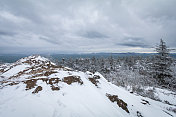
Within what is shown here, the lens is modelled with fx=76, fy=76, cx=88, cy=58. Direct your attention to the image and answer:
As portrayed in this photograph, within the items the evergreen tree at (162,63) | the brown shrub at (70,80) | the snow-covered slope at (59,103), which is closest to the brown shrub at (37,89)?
the snow-covered slope at (59,103)

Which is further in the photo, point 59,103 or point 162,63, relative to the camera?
point 162,63

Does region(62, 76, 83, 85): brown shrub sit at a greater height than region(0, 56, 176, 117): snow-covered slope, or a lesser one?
greater

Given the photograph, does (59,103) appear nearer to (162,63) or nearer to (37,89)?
(37,89)

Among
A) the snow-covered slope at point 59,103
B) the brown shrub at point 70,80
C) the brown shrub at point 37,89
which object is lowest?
the snow-covered slope at point 59,103

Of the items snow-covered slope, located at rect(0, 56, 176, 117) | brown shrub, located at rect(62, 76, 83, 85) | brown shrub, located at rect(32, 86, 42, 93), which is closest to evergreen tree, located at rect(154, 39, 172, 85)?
snow-covered slope, located at rect(0, 56, 176, 117)

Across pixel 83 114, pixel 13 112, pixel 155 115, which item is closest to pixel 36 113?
pixel 13 112

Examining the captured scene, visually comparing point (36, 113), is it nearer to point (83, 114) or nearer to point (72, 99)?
point (72, 99)

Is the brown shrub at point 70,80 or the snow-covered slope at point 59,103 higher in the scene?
the brown shrub at point 70,80

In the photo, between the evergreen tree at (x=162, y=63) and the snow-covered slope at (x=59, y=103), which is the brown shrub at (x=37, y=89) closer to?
the snow-covered slope at (x=59, y=103)

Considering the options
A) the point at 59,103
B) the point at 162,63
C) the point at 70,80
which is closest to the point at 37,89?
the point at 59,103

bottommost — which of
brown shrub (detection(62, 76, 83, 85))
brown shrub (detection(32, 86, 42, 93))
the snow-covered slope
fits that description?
the snow-covered slope

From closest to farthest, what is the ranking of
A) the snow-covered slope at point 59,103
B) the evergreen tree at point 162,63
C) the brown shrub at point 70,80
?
the snow-covered slope at point 59,103
the brown shrub at point 70,80
the evergreen tree at point 162,63

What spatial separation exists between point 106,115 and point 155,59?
16.0 meters

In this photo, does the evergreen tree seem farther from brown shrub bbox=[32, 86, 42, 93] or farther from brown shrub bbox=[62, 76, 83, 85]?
brown shrub bbox=[32, 86, 42, 93]
